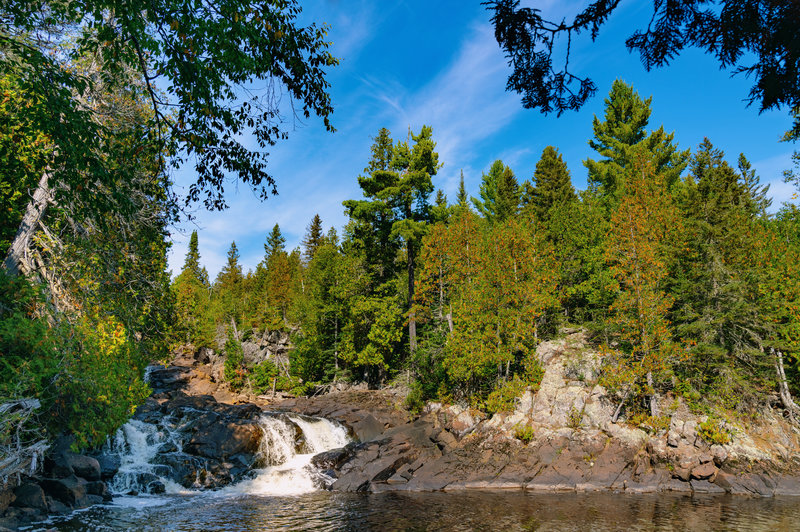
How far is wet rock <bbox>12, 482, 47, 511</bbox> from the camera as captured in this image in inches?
477

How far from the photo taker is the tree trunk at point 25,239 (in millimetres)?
10273

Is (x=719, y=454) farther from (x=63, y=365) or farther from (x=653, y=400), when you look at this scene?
(x=63, y=365)

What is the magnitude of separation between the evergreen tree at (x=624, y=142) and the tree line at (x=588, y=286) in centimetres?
15

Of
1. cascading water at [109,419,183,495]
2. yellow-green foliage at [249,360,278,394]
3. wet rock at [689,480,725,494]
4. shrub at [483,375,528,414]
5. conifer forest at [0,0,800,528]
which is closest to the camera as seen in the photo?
conifer forest at [0,0,800,528]

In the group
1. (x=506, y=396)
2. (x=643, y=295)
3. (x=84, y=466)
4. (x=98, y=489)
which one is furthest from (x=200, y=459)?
(x=643, y=295)

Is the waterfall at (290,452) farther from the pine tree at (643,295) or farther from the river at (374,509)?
the pine tree at (643,295)

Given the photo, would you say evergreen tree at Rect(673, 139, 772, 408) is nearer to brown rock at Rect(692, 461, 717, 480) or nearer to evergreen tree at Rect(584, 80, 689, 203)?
brown rock at Rect(692, 461, 717, 480)

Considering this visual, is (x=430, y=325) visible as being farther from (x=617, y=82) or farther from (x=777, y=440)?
(x=617, y=82)

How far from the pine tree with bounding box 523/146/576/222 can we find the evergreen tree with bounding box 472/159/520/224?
6.27 feet

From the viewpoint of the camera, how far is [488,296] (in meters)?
27.1

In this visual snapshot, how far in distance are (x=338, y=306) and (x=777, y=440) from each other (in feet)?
102

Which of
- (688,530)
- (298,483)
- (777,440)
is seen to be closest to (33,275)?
(298,483)

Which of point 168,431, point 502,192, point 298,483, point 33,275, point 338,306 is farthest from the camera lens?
point 502,192

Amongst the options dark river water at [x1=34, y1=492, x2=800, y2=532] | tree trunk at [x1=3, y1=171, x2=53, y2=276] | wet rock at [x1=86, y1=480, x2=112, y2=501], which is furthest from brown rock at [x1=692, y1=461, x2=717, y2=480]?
tree trunk at [x1=3, y1=171, x2=53, y2=276]
